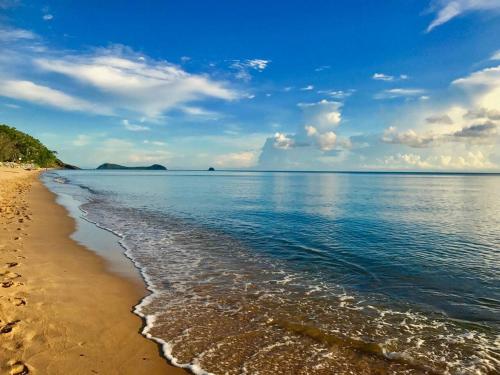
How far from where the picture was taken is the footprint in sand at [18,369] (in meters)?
6.73

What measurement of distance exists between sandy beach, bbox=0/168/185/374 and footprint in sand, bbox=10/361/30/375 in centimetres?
2

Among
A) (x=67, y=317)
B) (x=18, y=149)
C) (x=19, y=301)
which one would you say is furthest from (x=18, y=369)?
(x=18, y=149)

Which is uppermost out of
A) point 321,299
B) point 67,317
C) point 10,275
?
point 10,275

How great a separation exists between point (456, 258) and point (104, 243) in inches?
803

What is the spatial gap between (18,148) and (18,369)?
199 meters

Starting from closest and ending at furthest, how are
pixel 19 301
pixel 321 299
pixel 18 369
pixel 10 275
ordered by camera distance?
pixel 18 369, pixel 19 301, pixel 321 299, pixel 10 275

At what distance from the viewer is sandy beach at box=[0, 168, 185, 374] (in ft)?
24.2

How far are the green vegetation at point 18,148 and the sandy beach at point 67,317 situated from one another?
514 ft

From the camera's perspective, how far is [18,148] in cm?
16938

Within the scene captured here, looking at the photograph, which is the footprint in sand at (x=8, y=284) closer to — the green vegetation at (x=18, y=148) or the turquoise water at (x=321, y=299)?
the turquoise water at (x=321, y=299)

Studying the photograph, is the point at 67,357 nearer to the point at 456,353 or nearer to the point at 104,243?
the point at 456,353

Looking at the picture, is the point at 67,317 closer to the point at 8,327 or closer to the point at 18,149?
the point at 8,327

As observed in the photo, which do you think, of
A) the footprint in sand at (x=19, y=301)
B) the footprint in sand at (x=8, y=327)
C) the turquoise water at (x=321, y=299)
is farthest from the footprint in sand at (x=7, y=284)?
the turquoise water at (x=321, y=299)

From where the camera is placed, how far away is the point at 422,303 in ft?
39.5
